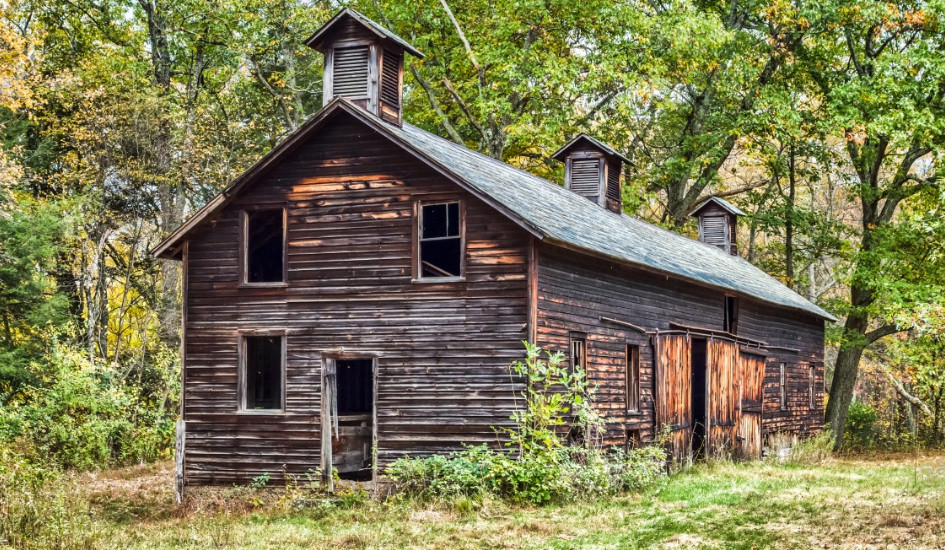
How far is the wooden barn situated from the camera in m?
18.6

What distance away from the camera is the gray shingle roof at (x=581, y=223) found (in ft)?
62.1

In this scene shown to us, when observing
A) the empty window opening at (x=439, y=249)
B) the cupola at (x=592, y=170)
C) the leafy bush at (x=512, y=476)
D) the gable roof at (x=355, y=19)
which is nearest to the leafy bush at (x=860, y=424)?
the cupola at (x=592, y=170)

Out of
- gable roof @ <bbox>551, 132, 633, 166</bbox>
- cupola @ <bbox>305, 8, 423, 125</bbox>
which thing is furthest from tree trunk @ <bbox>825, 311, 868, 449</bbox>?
cupola @ <bbox>305, 8, 423, 125</bbox>

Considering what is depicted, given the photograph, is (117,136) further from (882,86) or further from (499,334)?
(882,86)

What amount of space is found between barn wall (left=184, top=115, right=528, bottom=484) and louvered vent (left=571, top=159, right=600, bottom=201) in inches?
391

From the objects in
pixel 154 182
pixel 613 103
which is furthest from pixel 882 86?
pixel 154 182

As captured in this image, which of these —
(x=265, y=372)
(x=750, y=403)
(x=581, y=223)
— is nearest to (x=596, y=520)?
(x=581, y=223)

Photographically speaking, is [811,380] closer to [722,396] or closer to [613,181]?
[613,181]

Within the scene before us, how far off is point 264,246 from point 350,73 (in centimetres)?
420

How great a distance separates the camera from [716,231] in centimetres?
3675

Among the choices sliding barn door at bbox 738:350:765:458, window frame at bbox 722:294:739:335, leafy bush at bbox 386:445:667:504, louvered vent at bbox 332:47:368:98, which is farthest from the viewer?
window frame at bbox 722:294:739:335

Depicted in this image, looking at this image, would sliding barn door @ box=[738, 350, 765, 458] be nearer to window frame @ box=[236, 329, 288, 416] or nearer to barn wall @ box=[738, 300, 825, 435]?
barn wall @ box=[738, 300, 825, 435]

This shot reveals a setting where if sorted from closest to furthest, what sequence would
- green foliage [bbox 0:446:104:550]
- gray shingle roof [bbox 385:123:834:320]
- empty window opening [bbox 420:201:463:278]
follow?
green foliage [bbox 0:446:104:550] → gray shingle roof [bbox 385:123:834:320] → empty window opening [bbox 420:201:463:278]

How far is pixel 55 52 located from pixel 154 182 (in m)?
6.38
